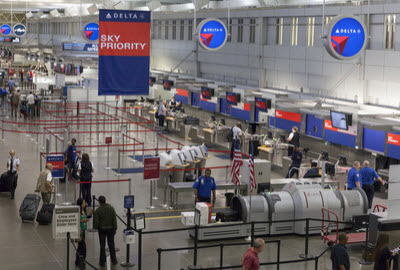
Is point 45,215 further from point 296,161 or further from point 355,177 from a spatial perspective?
point 296,161

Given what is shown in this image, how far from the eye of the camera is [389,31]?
66.2ft

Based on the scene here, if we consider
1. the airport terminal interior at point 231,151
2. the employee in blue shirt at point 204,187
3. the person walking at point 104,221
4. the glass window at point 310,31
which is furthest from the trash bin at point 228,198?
the glass window at point 310,31

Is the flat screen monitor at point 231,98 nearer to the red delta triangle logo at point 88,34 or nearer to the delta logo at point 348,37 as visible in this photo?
the red delta triangle logo at point 88,34

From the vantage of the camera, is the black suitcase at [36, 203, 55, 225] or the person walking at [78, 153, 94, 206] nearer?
the black suitcase at [36, 203, 55, 225]

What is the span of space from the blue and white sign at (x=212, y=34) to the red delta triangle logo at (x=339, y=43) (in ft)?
19.7

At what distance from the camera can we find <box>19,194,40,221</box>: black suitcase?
14.5m

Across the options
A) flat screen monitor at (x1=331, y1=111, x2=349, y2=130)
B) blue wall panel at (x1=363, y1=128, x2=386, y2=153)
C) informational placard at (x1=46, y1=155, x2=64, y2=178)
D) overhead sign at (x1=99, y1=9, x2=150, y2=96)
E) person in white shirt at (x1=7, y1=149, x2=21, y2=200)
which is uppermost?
overhead sign at (x1=99, y1=9, x2=150, y2=96)

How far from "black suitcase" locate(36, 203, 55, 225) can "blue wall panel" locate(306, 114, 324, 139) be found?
991cm

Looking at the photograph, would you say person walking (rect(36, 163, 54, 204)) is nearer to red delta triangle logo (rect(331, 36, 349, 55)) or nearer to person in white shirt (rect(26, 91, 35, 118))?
red delta triangle logo (rect(331, 36, 349, 55))

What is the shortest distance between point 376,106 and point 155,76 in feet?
55.3

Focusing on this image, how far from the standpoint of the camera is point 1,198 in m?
16.9

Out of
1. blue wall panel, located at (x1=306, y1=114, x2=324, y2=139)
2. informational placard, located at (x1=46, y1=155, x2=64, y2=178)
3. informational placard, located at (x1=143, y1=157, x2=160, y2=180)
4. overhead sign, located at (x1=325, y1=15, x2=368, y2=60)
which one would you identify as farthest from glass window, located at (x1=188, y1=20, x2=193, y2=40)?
informational placard, located at (x1=46, y1=155, x2=64, y2=178)

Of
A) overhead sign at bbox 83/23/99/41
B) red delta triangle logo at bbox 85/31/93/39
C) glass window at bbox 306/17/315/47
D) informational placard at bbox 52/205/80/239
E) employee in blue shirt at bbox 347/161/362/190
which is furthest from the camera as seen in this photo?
red delta triangle logo at bbox 85/31/93/39

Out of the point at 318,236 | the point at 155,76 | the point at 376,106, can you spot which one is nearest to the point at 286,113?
Result: the point at 376,106
